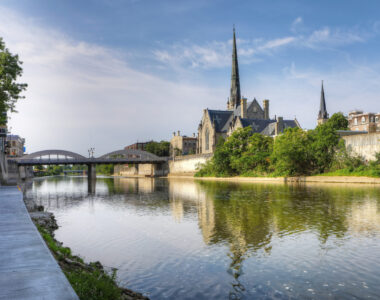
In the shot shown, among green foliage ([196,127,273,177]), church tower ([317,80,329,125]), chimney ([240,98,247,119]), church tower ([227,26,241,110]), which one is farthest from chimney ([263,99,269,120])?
green foliage ([196,127,273,177])

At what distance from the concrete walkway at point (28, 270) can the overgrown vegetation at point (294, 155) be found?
40.8 metres

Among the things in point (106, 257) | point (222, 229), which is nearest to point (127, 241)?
point (106, 257)

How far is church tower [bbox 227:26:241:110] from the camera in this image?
375 ft

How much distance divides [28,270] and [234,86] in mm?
113797

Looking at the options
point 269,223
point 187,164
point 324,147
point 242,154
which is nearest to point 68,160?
point 187,164

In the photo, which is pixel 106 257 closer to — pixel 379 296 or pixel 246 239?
pixel 246 239

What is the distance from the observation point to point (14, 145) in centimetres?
11362

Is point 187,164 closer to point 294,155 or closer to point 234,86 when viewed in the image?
point 234,86

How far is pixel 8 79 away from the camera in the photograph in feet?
88.5

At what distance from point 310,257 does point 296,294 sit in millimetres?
2989

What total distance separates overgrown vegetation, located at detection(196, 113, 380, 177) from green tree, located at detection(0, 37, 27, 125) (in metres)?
36.4

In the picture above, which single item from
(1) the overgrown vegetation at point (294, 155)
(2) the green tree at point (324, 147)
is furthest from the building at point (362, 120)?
(2) the green tree at point (324, 147)

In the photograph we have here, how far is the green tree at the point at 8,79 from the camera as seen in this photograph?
26.3 meters

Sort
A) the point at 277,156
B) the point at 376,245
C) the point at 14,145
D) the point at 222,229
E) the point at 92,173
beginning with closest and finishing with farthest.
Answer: the point at 376,245 → the point at 222,229 → the point at 277,156 → the point at 92,173 → the point at 14,145
